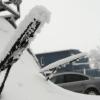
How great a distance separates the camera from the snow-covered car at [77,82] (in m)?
11.2

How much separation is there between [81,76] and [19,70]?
1029cm

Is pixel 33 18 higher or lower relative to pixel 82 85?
higher

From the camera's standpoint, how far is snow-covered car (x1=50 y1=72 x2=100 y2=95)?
11.2m

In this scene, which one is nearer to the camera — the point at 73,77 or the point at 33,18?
the point at 33,18

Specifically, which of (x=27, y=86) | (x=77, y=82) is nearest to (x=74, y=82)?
(x=77, y=82)

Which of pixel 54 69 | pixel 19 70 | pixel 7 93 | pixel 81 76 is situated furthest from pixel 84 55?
pixel 81 76

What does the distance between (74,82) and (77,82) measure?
17 cm

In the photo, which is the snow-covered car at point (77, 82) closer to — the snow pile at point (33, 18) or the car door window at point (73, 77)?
the car door window at point (73, 77)

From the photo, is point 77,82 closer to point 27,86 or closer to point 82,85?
point 82,85

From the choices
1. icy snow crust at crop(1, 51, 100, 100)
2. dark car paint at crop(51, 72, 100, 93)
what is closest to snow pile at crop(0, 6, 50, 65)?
icy snow crust at crop(1, 51, 100, 100)

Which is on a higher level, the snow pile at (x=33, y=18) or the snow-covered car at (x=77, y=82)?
the snow pile at (x=33, y=18)

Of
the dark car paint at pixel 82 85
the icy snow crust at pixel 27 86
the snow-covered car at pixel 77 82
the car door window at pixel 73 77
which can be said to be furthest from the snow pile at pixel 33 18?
the car door window at pixel 73 77

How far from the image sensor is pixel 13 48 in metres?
1.03

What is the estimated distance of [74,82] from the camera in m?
11.3
